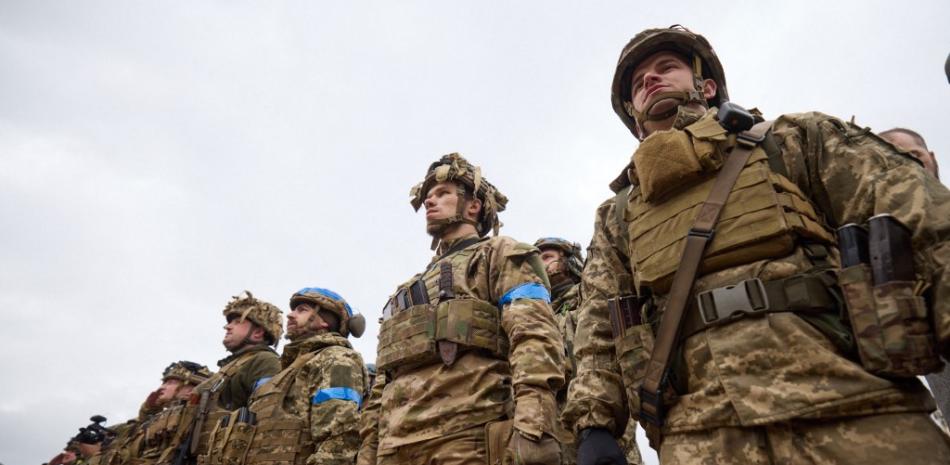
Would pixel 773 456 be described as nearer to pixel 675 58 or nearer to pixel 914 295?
pixel 914 295

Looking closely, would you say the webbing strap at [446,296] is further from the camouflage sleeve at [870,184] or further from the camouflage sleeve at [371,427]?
the camouflage sleeve at [870,184]

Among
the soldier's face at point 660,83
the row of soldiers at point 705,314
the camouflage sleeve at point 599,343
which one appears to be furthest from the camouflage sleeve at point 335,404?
the soldier's face at point 660,83

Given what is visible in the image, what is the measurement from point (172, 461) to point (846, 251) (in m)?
9.24

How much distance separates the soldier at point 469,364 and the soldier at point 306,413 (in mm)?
1678

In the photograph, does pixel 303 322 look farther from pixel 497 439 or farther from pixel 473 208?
pixel 497 439

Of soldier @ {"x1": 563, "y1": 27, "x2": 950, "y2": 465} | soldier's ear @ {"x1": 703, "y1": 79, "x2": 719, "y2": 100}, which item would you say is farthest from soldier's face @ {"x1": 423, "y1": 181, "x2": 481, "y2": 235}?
soldier's ear @ {"x1": 703, "y1": 79, "x2": 719, "y2": 100}

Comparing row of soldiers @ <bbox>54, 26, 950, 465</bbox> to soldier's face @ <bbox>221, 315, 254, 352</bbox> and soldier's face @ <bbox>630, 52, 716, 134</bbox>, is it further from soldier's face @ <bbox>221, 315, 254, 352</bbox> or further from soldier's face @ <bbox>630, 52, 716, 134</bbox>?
soldier's face @ <bbox>221, 315, 254, 352</bbox>

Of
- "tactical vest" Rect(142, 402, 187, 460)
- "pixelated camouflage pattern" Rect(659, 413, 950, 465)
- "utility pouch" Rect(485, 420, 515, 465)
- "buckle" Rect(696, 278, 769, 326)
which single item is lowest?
"pixelated camouflage pattern" Rect(659, 413, 950, 465)

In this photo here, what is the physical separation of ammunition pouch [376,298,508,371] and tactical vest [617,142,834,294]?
62.1 inches

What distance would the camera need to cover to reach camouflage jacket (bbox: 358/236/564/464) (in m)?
3.42

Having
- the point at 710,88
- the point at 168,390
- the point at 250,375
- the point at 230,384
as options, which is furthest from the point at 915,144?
the point at 168,390

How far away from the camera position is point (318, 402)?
6.36 m

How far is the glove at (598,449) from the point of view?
230cm

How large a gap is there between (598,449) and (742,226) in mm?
1129
